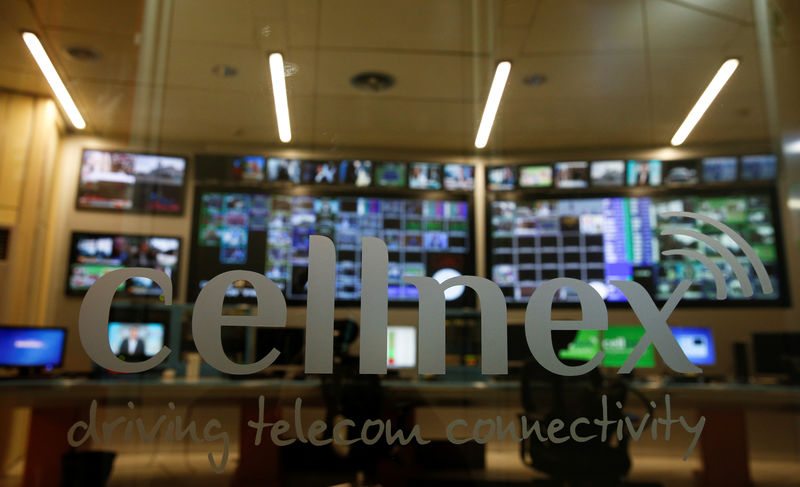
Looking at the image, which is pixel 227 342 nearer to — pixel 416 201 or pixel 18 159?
pixel 416 201

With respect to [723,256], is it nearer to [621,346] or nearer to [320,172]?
[621,346]

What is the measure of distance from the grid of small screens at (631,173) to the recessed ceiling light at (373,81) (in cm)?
63

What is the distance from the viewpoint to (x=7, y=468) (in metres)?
2.29

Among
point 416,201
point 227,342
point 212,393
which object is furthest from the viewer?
point 416,201

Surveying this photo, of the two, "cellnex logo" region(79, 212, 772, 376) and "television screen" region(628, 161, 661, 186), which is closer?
"cellnex logo" region(79, 212, 772, 376)

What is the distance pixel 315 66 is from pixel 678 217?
1.67 metres

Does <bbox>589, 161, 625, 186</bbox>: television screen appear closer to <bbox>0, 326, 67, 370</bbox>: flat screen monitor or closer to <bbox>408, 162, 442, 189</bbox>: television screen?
<bbox>408, 162, 442, 189</bbox>: television screen

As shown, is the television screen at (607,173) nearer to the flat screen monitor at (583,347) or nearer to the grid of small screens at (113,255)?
the flat screen monitor at (583,347)

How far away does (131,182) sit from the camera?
8.51 ft

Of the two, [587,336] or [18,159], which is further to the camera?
[18,159]

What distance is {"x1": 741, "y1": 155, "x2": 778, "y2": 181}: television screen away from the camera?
8.48 ft

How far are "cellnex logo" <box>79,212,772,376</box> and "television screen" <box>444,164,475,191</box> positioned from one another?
714mm

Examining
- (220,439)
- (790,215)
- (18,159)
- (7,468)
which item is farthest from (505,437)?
(18,159)

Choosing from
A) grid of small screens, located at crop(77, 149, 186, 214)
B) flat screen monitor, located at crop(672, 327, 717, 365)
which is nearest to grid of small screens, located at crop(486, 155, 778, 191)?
flat screen monitor, located at crop(672, 327, 717, 365)
